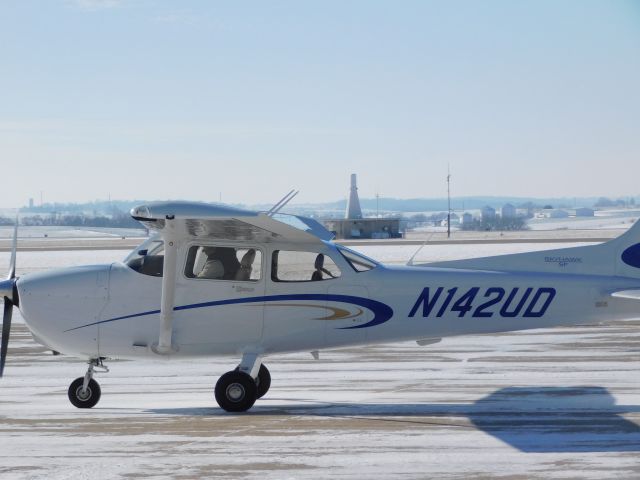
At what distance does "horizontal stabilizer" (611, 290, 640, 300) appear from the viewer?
34.2 feet

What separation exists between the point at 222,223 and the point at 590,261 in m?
3.91

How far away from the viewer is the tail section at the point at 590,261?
1084 cm

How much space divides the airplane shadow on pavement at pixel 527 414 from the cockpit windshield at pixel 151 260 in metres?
1.50

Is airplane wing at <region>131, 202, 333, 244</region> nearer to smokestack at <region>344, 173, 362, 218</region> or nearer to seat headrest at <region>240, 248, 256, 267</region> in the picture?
seat headrest at <region>240, 248, 256, 267</region>

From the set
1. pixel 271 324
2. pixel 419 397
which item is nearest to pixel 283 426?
pixel 271 324

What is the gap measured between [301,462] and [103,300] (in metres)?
3.94

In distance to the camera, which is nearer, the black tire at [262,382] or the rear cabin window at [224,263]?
the rear cabin window at [224,263]

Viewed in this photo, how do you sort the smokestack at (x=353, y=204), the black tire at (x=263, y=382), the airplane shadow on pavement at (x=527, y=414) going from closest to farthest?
1. the airplane shadow on pavement at (x=527, y=414)
2. the black tire at (x=263, y=382)
3. the smokestack at (x=353, y=204)

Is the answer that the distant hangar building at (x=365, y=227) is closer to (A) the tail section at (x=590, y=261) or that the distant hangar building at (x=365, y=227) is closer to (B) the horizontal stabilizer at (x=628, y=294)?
(A) the tail section at (x=590, y=261)

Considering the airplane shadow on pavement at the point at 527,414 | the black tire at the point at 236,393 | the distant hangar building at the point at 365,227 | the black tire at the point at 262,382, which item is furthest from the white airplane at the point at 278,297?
the distant hangar building at the point at 365,227

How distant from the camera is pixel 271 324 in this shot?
10.9 metres

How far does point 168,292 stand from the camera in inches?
427

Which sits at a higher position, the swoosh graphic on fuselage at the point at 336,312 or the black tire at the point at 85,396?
the swoosh graphic on fuselage at the point at 336,312

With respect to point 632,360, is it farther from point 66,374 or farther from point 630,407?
point 66,374
